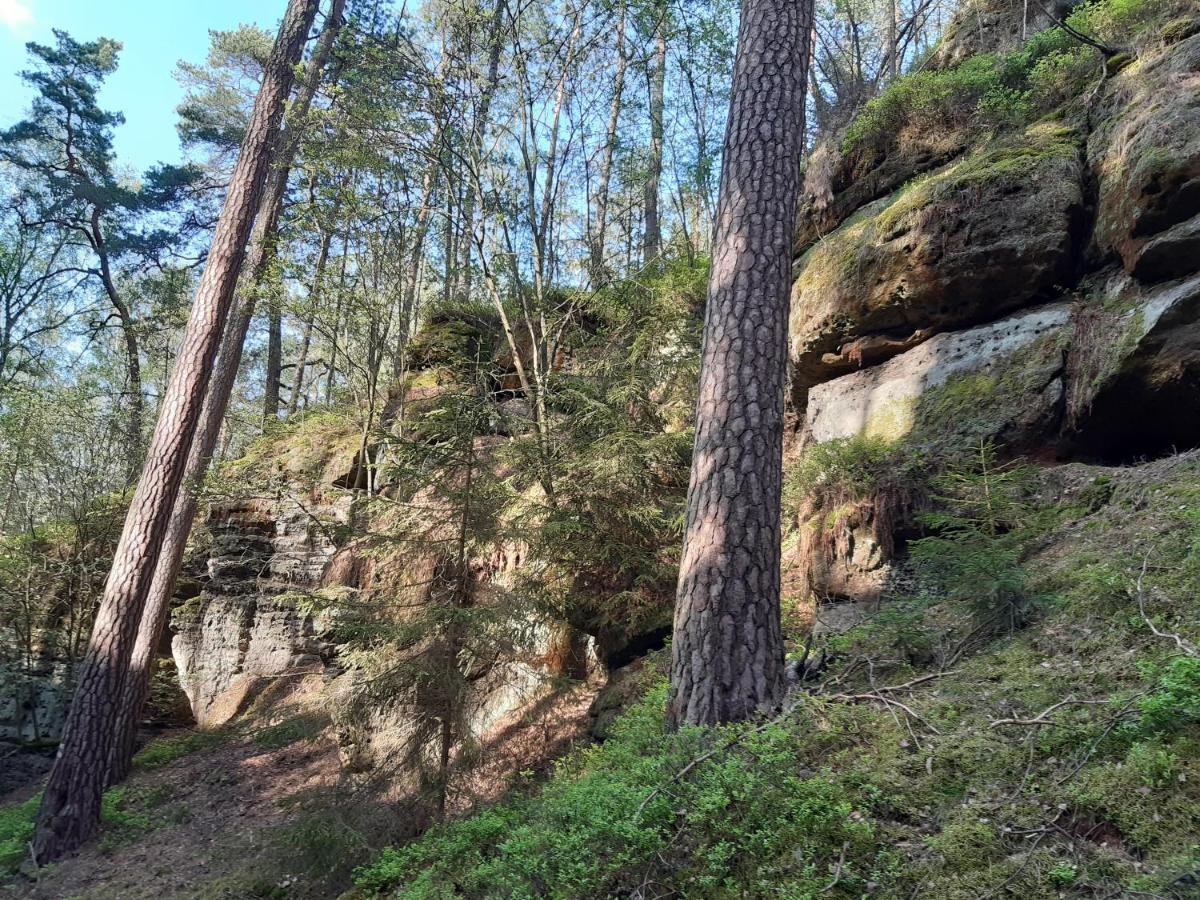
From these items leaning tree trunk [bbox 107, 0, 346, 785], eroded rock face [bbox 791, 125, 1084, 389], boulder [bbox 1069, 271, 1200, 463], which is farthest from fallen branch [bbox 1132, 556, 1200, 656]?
leaning tree trunk [bbox 107, 0, 346, 785]

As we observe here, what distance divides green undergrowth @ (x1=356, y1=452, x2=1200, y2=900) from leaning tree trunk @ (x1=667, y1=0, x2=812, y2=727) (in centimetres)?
39

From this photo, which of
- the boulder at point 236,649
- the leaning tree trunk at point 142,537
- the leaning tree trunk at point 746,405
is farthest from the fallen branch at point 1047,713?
the boulder at point 236,649

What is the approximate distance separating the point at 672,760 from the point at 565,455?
15.3 feet

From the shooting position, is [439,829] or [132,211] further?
[132,211]

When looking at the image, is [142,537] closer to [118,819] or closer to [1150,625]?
[118,819]

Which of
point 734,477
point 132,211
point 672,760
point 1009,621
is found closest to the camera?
point 672,760

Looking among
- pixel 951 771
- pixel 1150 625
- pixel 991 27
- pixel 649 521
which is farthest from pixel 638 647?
pixel 991 27

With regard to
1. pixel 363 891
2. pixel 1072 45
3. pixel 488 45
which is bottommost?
pixel 363 891

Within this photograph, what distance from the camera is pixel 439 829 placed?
16.3 ft

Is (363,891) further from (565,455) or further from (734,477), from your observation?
(565,455)

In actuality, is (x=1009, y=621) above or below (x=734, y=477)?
below

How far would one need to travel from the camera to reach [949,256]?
21.5 ft

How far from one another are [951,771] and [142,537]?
870 cm

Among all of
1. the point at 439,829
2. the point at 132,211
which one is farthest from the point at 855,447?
the point at 132,211
